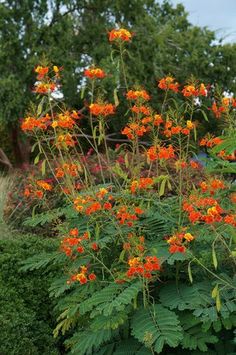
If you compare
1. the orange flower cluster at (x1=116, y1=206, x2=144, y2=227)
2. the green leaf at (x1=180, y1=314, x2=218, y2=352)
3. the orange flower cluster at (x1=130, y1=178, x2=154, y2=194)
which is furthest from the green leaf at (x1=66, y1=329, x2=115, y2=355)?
the orange flower cluster at (x1=130, y1=178, x2=154, y2=194)

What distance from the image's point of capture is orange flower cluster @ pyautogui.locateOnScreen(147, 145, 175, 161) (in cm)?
336

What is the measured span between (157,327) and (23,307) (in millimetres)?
1669

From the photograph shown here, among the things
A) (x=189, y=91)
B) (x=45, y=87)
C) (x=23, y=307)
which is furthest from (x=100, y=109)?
(x=23, y=307)

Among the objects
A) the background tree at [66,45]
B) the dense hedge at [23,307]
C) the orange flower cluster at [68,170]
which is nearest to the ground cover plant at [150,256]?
the orange flower cluster at [68,170]

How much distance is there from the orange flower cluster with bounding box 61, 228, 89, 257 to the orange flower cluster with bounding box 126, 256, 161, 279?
0.37m

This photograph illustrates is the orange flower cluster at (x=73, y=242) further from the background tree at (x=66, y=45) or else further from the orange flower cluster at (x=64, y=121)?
the background tree at (x=66, y=45)

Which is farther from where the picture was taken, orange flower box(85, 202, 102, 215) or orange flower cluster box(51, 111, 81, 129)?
orange flower cluster box(51, 111, 81, 129)

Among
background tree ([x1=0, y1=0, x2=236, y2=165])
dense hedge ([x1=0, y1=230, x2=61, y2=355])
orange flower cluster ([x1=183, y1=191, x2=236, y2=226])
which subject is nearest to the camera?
orange flower cluster ([x1=183, y1=191, x2=236, y2=226])

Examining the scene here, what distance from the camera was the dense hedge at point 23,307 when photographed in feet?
13.9

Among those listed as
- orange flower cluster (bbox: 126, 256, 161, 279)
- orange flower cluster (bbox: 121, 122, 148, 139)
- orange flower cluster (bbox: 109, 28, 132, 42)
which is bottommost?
orange flower cluster (bbox: 126, 256, 161, 279)

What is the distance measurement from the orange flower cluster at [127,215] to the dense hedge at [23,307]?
1.33m

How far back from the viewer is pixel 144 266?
9.84ft

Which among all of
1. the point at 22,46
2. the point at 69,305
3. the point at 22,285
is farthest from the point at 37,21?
the point at 69,305

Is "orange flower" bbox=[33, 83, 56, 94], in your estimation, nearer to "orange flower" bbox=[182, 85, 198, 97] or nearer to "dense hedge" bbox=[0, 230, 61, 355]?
"orange flower" bbox=[182, 85, 198, 97]
